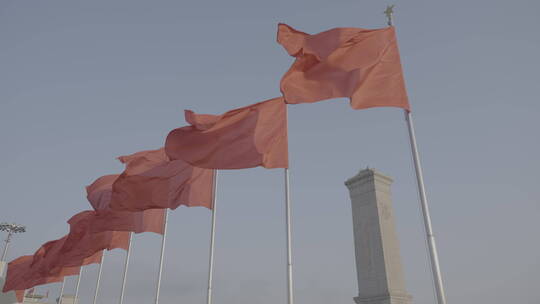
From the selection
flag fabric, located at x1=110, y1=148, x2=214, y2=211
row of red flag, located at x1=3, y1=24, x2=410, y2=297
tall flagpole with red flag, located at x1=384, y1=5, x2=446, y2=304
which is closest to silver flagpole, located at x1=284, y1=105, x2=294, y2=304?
row of red flag, located at x1=3, y1=24, x2=410, y2=297

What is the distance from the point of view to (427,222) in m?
7.36

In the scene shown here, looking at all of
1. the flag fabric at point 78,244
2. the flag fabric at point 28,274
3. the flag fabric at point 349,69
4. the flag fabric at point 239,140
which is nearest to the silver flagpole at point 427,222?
the flag fabric at point 349,69

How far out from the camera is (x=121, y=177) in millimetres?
15086

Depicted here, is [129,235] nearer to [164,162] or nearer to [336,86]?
[164,162]

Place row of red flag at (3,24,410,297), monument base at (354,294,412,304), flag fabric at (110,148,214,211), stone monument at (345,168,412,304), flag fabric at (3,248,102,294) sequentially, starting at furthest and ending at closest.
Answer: stone monument at (345,168,412,304)
monument base at (354,294,412,304)
flag fabric at (3,248,102,294)
flag fabric at (110,148,214,211)
row of red flag at (3,24,410,297)

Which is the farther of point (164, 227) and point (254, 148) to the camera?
point (164, 227)

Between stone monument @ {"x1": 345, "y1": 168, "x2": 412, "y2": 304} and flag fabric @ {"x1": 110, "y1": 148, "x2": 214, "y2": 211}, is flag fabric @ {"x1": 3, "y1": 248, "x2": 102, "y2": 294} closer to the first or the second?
flag fabric @ {"x1": 110, "y1": 148, "x2": 214, "y2": 211}

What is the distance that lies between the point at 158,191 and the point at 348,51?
871cm

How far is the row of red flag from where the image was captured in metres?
8.94

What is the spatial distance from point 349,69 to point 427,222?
3585 mm

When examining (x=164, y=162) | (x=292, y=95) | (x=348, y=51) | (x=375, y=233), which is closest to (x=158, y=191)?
(x=164, y=162)

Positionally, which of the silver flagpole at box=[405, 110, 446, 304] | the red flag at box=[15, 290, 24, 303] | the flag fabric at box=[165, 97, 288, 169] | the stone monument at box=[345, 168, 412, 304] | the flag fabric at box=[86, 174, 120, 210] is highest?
the stone monument at box=[345, 168, 412, 304]

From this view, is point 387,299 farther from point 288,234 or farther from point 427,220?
point 427,220

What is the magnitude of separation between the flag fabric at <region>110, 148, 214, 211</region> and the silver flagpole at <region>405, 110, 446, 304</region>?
8460 mm
